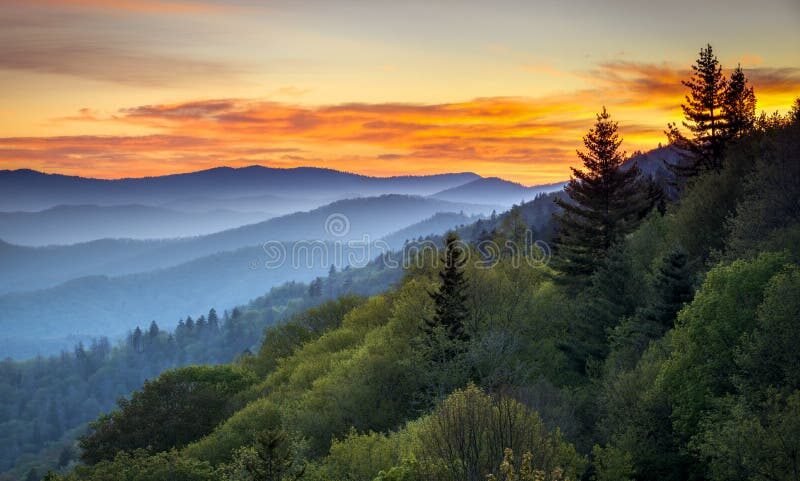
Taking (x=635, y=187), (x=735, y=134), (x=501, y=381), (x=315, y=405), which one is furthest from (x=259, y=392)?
(x=735, y=134)

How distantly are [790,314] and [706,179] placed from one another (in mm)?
24595

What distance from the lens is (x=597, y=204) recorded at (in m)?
52.8

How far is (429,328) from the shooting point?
1869 inches

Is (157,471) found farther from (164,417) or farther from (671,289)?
(671,289)

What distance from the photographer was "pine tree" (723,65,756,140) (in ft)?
177

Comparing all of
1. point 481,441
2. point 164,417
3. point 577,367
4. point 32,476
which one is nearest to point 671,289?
point 577,367

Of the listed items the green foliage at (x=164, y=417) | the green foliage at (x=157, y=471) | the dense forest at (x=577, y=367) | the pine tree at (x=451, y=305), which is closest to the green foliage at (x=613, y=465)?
the dense forest at (x=577, y=367)

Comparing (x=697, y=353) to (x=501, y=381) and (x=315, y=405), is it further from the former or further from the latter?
(x=315, y=405)

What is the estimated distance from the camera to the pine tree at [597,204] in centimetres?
5206

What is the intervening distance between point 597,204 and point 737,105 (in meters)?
13.1

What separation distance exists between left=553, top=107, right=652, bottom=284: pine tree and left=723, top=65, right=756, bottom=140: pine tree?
780cm

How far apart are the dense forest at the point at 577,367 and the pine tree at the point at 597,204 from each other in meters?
0.15

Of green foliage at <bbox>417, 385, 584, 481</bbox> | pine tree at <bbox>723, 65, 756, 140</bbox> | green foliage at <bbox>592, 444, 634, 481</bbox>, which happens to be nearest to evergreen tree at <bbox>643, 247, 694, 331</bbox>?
green foliage at <bbox>592, 444, 634, 481</bbox>

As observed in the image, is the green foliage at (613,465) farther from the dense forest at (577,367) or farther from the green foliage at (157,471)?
the green foliage at (157,471)
